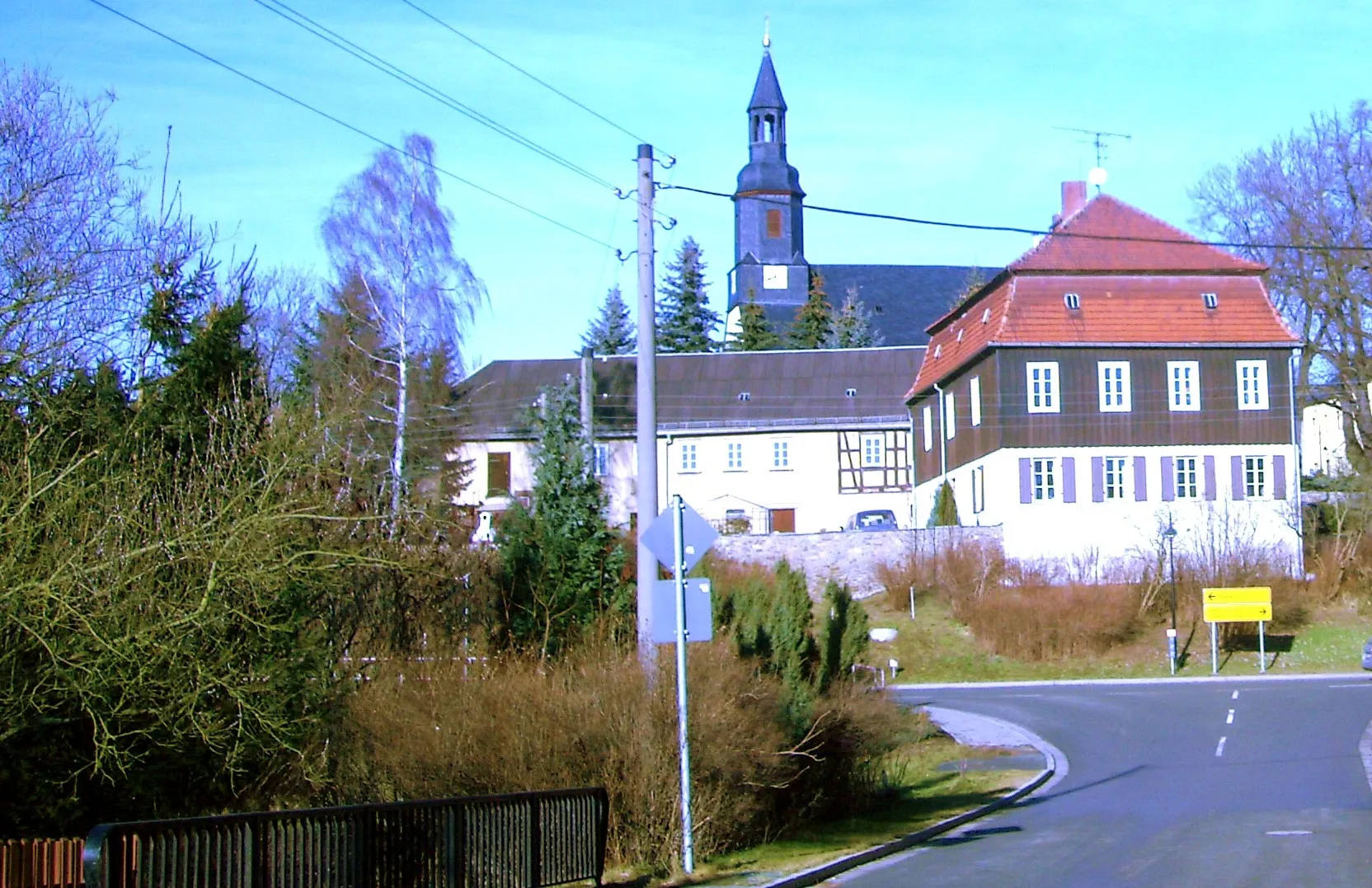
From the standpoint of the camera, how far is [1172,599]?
4562cm

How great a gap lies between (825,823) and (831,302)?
8944cm

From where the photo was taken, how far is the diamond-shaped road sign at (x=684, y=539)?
14.6m

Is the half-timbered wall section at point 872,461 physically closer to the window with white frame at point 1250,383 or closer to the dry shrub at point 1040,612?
the dry shrub at point 1040,612

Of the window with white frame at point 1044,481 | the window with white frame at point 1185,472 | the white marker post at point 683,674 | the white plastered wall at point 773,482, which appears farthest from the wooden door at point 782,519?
the white marker post at point 683,674

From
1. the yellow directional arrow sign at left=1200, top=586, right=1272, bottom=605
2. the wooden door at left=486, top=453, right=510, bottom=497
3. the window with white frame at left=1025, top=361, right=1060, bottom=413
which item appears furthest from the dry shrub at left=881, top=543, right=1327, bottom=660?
the wooden door at left=486, top=453, right=510, bottom=497

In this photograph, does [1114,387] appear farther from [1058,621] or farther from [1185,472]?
[1058,621]

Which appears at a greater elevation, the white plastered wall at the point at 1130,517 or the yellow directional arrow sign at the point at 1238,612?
the white plastered wall at the point at 1130,517

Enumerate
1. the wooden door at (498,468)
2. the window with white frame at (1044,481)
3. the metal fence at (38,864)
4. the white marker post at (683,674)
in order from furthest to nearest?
the wooden door at (498,468)
the window with white frame at (1044,481)
the white marker post at (683,674)
the metal fence at (38,864)

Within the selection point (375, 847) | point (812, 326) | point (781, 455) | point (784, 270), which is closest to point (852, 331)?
point (812, 326)

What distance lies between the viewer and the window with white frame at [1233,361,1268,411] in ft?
170

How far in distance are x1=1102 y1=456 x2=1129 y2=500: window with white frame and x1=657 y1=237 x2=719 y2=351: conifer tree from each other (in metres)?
48.8

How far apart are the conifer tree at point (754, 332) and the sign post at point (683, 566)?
76731 mm

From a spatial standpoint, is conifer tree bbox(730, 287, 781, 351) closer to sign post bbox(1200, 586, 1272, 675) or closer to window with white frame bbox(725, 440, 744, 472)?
window with white frame bbox(725, 440, 744, 472)

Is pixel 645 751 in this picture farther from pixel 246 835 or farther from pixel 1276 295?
pixel 1276 295
